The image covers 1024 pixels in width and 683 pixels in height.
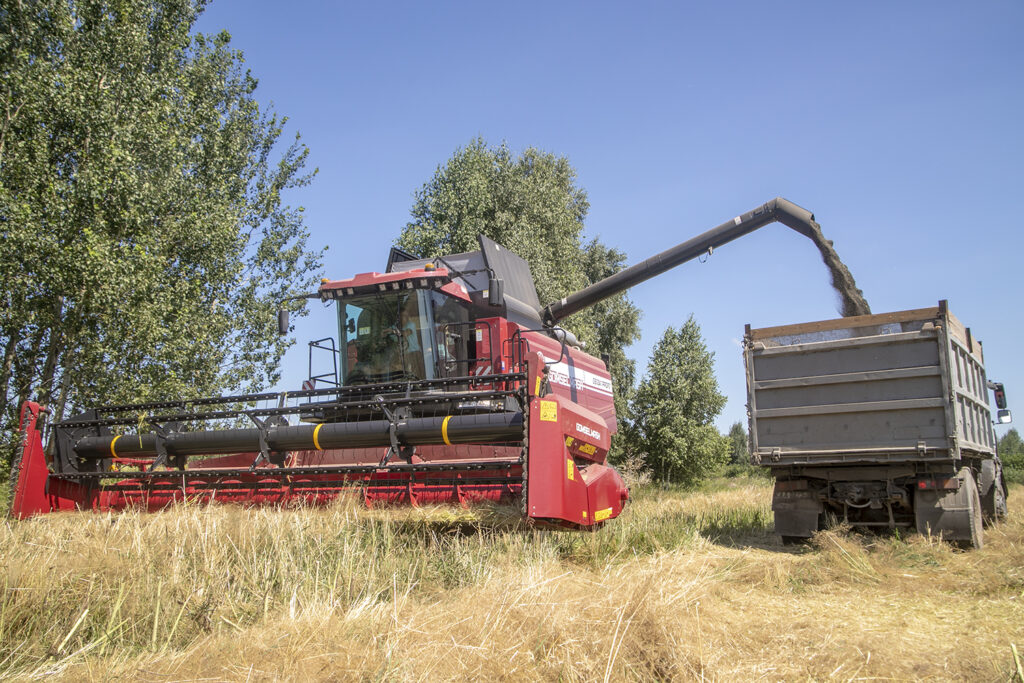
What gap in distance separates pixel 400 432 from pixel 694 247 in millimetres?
7577

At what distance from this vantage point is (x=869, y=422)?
291 inches

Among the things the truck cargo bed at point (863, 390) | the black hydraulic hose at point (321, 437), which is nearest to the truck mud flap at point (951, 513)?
the truck cargo bed at point (863, 390)

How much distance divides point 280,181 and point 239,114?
190 centimetres

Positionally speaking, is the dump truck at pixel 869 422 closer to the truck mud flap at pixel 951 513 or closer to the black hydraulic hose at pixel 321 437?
the truck mud flap at pixel 951 513

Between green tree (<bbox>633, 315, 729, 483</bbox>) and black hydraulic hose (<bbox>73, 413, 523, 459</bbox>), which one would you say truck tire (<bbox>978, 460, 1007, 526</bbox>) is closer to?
black hydraulic hose (<bbox>73, 413, 523, 459</bbox>)

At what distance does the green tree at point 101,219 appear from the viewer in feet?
36.6

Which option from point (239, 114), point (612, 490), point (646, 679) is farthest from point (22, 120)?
point (646, 679)

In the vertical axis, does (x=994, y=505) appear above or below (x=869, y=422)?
below

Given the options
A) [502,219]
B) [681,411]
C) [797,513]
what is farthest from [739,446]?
[797,513]

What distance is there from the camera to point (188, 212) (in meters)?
14.0

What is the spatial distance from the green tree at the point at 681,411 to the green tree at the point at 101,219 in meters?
14.2

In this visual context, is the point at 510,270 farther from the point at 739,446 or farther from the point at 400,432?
the point at 739,446

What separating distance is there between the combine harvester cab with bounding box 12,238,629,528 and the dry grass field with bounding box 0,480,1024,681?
→ 58 cm

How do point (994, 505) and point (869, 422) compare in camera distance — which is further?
point (994, 505)
